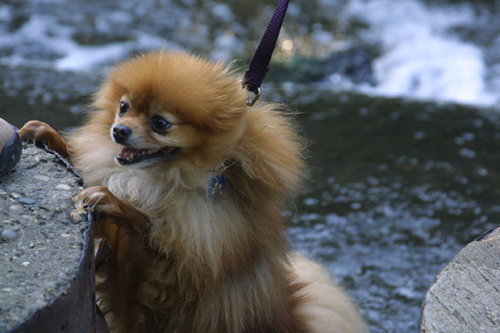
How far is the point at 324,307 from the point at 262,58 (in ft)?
3.80

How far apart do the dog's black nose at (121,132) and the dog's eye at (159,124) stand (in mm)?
92

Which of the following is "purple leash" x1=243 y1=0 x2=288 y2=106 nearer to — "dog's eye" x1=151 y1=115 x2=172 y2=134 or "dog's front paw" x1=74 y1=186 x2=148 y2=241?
"dog's eye" x1=151 y1=115 x2=172 y2=134

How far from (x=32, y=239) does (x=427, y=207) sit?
319 centimetres

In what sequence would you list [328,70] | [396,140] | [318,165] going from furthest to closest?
[328,70] → [396,140] → [318,165]

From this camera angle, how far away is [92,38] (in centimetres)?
838

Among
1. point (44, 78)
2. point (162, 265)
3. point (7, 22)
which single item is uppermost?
point (162, 265)

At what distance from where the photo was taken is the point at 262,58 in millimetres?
2365

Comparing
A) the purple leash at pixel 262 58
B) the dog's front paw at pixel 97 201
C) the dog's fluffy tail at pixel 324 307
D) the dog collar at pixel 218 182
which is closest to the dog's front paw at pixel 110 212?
the dog's front paw at pixel 97 201

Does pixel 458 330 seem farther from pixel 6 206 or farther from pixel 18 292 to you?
pixel 6 206

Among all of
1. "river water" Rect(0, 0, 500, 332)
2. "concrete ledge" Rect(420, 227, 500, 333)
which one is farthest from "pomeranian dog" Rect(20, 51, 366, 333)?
"concrete ledge" Rect(420, 227, 500, 333)

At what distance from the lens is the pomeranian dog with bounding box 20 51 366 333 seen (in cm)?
224

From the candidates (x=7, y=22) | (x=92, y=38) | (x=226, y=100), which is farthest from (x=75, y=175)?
(x=7, y=22)

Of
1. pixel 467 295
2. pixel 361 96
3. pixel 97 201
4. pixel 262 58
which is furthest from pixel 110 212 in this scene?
pixel 361 96

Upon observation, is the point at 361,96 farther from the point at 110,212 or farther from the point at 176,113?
the point at 110,212
